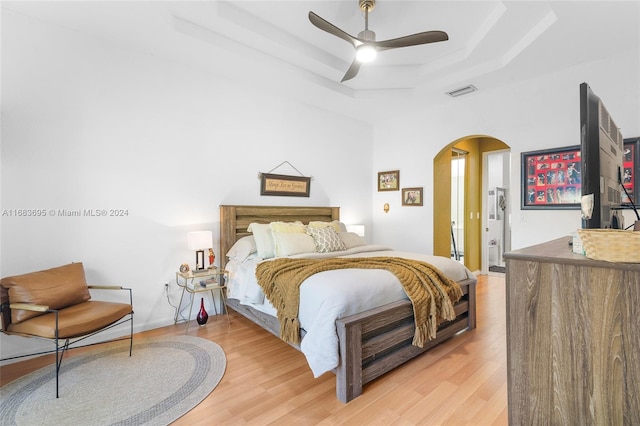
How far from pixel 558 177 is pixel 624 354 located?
136 inches

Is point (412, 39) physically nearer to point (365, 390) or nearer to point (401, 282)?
point (401, 282)

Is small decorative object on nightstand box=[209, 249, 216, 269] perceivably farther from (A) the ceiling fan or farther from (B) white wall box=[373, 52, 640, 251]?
(B) white wall box=[373, 52, 640, 251]

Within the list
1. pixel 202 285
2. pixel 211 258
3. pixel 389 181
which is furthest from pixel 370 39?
pixel 389 181

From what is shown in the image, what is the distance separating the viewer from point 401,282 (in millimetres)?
2400

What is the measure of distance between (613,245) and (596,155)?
431 millimetres

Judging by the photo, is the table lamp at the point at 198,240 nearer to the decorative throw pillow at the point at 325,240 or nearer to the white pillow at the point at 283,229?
the white pillow at the point at 283,229

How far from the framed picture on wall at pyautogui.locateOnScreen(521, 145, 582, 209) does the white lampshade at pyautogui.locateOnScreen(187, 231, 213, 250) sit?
3911 mm

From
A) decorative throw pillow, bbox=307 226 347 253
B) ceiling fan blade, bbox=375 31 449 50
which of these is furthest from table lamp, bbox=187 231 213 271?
ceiling fan blade, bbox=375 31 449 50

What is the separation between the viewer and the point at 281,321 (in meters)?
2.35

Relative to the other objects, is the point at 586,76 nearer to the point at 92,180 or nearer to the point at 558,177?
the point at 558,177

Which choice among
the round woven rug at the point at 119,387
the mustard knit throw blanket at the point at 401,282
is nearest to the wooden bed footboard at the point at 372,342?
the mustard knit throw blanket at the point at 401,282

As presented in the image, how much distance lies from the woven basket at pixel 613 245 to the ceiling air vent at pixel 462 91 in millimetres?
3685

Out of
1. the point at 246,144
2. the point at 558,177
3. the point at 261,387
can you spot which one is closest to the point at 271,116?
the point at 246,144

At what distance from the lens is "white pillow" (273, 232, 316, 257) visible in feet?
10.9
